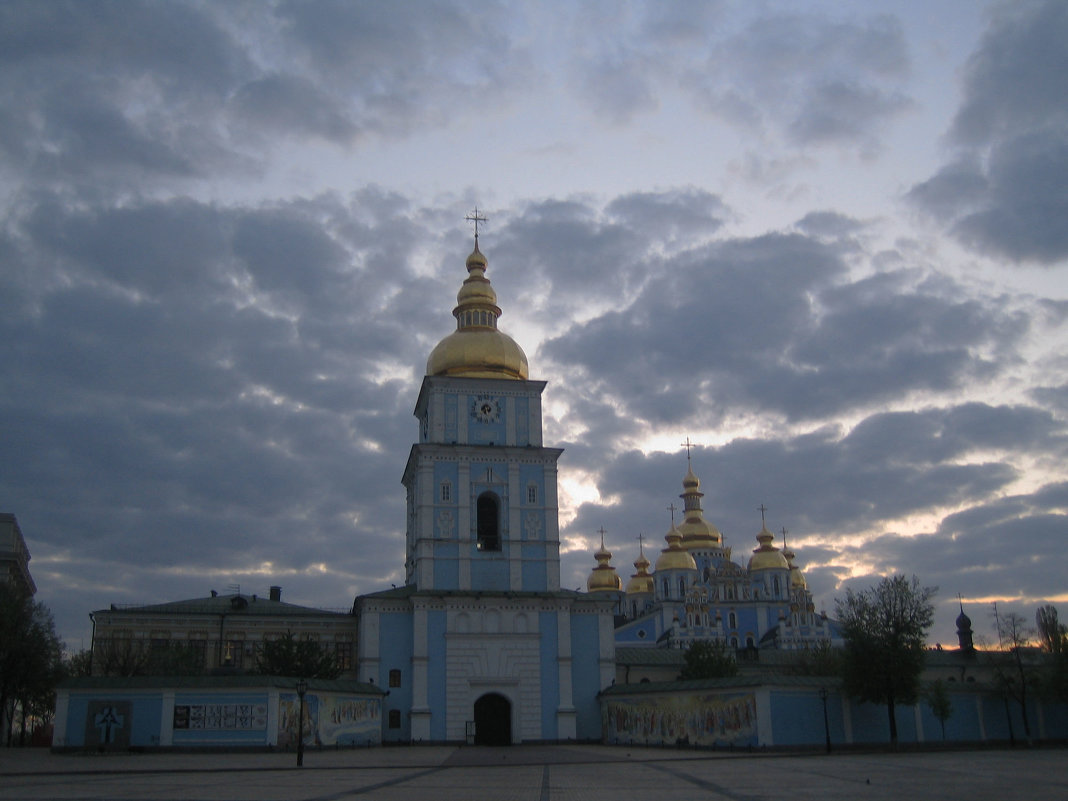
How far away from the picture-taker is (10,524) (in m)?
60.3

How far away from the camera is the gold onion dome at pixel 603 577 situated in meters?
Answer: 103

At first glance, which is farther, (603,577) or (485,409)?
(603,577)

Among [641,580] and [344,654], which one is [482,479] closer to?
[344,654]

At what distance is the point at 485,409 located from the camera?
49.7 metres

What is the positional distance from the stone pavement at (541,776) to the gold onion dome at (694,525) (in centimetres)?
6210

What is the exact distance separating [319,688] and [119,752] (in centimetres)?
711

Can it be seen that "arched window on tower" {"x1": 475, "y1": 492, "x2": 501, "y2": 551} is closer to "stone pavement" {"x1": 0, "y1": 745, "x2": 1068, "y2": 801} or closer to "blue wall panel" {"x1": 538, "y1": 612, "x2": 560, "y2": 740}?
"blue wall panel" {"x1": 538, "y1": 612, "x2": 560, "y2": 740}

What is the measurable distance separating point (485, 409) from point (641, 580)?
5877 centimetres

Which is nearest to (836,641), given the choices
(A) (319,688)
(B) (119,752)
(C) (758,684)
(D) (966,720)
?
(D) (966,720)

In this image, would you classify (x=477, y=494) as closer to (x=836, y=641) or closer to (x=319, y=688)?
(x=319, y=688)

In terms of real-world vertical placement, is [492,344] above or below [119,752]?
above

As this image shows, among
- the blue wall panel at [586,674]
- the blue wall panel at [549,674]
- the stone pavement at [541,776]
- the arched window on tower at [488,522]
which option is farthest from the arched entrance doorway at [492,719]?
the stone pavement at [541,776]

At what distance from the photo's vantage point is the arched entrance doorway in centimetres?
4612

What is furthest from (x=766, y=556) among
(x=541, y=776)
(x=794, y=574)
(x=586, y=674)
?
(x=541, y=776)
